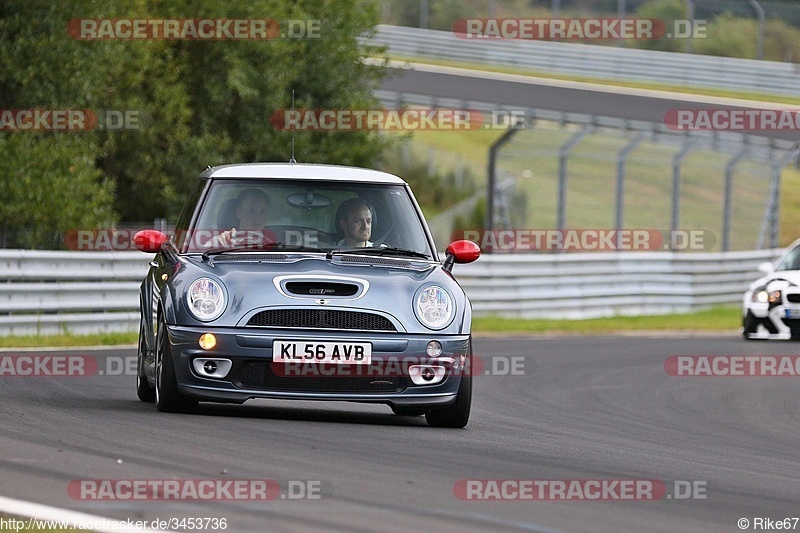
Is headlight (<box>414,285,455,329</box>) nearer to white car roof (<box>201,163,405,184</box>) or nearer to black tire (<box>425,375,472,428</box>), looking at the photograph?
black tire (<box>425,375,472,428</box>)

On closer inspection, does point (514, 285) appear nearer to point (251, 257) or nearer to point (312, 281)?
point (251, 257)

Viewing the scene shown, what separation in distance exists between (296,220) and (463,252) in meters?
1.02

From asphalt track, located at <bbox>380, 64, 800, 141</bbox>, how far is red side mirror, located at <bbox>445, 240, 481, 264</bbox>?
18.2 meters

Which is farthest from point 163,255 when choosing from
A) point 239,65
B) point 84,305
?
point 239,65

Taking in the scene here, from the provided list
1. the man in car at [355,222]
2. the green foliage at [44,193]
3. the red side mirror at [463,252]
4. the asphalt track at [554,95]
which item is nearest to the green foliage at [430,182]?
the asphalt track at [554,95]

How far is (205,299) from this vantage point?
874 centimetres

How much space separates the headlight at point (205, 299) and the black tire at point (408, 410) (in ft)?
3.72

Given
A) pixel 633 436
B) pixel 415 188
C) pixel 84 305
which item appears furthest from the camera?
pixel 415 188

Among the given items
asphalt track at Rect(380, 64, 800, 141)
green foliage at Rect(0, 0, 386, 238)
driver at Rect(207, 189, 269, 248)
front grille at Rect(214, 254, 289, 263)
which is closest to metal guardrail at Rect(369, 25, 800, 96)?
asphalt track at Rect(380, 64, 800, 141)

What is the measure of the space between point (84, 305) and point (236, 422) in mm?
8431

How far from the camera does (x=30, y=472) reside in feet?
21.4

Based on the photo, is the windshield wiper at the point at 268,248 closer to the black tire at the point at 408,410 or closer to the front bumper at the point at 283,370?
the front bumper at the point at 283,370

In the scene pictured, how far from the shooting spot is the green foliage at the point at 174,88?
21.4 m

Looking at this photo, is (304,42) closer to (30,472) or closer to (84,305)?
(84,305)
